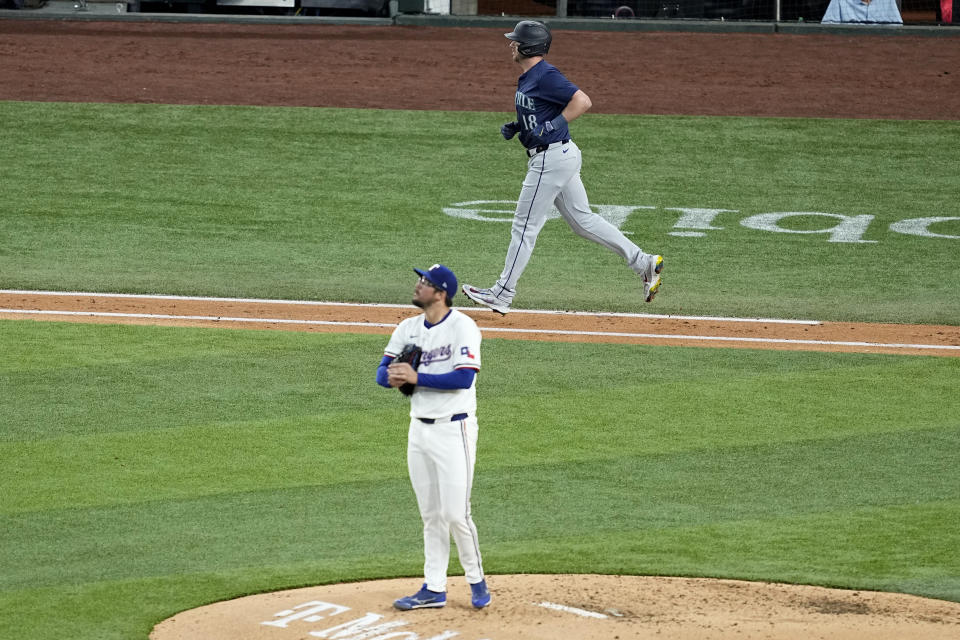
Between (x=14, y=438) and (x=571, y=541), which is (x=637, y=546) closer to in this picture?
(x=571, y=541)

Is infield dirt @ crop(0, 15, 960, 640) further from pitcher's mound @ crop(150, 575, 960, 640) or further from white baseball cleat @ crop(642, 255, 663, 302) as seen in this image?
pitcher's mound @ crop(150, 575, 960, 640)

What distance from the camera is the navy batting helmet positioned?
11.6 metres

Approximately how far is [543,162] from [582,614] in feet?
18.4

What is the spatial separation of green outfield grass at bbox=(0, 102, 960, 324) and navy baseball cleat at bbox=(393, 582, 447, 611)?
6.98 meters

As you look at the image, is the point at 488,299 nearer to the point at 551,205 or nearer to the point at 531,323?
the point at 531,323

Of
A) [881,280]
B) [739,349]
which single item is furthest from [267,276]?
[881,280]

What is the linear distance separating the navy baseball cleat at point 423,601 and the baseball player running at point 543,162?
527 centimetres

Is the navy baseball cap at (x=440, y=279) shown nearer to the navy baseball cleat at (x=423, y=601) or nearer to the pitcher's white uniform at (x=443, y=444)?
the pitcher's white uniform at (x=443, y=444)

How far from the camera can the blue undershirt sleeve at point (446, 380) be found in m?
6.75

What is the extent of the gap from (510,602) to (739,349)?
560 cm

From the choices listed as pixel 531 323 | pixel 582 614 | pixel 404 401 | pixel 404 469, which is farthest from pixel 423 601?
pixel 531 323

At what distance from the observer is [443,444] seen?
6.81 m

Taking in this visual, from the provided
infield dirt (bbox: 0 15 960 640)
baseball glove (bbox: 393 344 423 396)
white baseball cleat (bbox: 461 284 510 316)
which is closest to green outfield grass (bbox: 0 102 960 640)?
white baseball cleat (bbox: 461 284 510 316)

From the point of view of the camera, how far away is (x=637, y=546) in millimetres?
8094
